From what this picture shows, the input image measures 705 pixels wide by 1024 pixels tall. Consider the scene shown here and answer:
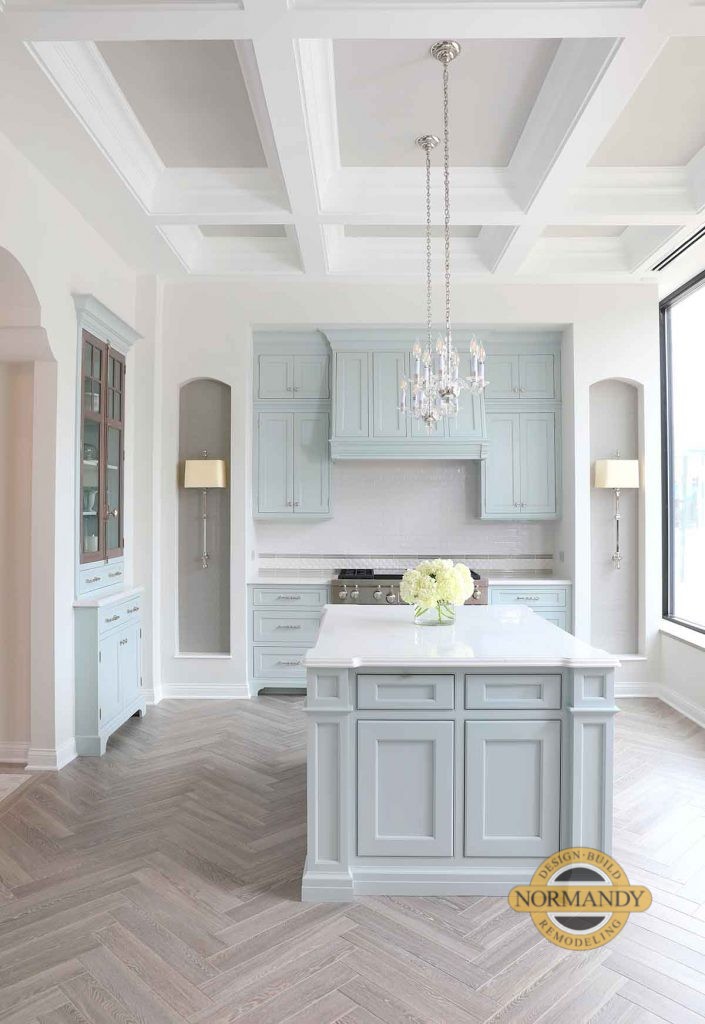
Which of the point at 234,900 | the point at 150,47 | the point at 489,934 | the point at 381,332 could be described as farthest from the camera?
the point at 381,332

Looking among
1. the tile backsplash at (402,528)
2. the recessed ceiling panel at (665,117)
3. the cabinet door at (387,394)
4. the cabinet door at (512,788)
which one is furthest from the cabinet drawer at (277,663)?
the recessed ceiling panel at (665,117)

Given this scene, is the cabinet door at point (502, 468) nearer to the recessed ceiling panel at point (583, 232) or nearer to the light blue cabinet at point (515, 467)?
the light blue cabinet at point (515, 467)

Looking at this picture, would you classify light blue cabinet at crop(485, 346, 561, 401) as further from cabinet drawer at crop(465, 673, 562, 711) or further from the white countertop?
cabinet drawer at crop(465, 673, 562, 711)

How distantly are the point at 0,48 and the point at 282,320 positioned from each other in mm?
2897

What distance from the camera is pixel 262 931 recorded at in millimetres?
2369

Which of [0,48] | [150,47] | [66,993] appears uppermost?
[150,47]

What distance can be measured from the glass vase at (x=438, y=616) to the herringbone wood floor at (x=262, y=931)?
3.66 ft

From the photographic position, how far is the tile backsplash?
5828 millimetres

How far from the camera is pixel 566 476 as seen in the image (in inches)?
215

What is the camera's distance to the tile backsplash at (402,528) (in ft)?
19.1

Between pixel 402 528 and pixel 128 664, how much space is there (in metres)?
2.49

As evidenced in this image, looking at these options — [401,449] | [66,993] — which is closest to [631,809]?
[66,993]

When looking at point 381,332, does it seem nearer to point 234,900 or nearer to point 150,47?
point 150,47

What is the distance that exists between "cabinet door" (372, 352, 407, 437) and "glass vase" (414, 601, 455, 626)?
2.44 metres
